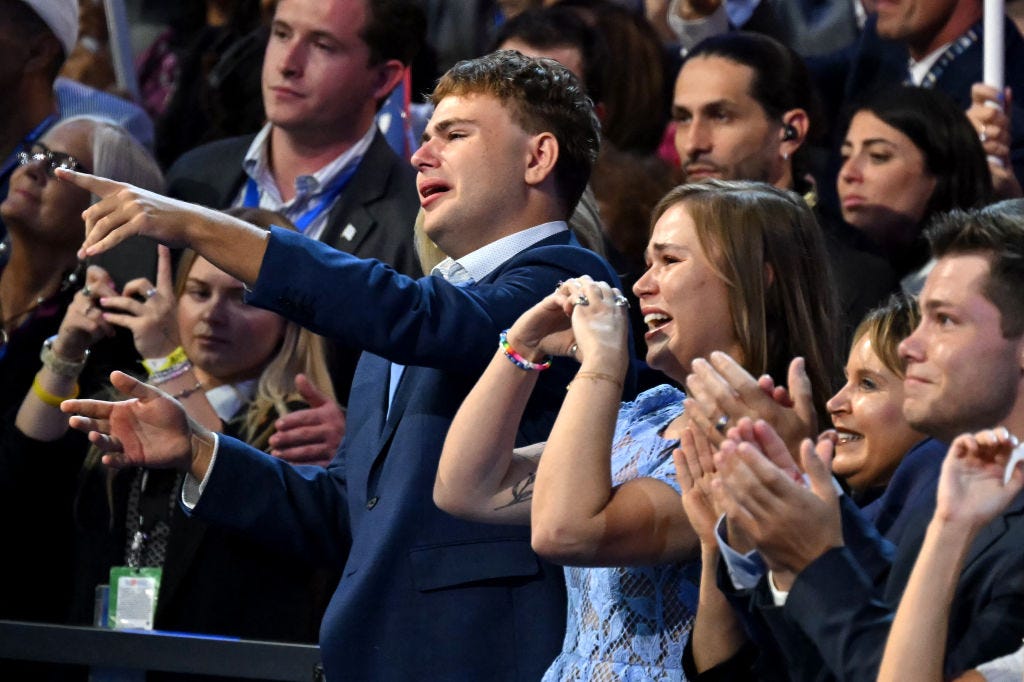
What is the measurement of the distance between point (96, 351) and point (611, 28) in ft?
6.15

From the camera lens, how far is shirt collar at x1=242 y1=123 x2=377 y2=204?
516 centimetres

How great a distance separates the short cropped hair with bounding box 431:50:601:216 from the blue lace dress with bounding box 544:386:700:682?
2.00ft

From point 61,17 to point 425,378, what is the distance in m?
2.78

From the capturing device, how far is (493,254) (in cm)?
343

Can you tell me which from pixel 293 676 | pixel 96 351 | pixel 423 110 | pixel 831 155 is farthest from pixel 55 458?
pixel 831 155

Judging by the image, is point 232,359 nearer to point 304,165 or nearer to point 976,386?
point 304,165

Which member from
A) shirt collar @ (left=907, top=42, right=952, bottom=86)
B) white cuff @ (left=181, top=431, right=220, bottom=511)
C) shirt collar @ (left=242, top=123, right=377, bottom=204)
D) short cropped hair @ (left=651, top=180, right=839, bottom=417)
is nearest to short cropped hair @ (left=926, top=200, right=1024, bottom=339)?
short cropped hair @ (left=651, top=180, right=839, bottom=417)

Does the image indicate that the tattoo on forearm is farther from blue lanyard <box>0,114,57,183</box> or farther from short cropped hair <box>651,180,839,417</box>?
blue lanyard <box>0,114,57,183</box>

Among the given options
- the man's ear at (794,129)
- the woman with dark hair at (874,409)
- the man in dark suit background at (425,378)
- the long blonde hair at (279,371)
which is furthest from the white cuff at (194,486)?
the man's ear at (794,129)

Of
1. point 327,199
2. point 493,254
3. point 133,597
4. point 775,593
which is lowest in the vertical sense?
point 133,597

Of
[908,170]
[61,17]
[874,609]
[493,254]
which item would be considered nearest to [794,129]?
[908,170]

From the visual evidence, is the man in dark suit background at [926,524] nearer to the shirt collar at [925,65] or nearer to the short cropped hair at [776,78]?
the short cropped hair at [776,78]

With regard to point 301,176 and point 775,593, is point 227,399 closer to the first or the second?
point 301,176

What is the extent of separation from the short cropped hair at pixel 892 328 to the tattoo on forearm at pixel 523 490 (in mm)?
773
